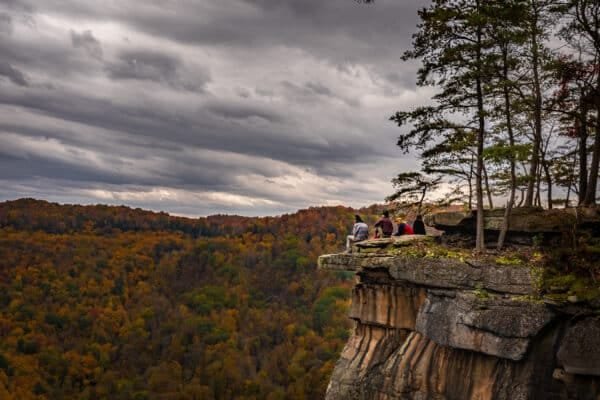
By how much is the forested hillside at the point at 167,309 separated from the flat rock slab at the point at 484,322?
275 feet

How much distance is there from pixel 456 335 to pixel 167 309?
443 ft

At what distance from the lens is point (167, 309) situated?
5664 inches

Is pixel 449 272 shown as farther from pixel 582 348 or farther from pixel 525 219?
pixel 582 348

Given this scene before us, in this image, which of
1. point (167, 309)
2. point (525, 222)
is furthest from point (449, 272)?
point (167, 309)

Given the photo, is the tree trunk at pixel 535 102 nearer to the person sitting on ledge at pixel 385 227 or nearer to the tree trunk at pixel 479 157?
the tree trunk at pixel 479 157

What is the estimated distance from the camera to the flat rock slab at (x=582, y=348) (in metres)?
14.4

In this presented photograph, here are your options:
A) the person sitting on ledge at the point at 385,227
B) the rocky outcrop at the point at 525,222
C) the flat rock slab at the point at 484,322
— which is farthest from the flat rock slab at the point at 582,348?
the person sitting on ledge at the point at 385,227

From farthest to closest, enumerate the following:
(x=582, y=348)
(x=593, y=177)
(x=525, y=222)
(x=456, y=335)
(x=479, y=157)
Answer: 1. (x=479, y=157)
2. (x=593, y=177)
3. (x=525, y=222)
4. (x=456, y=335)
5. (x=582, y=348)

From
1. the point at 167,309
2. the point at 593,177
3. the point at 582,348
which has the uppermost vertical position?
the point at 593,177

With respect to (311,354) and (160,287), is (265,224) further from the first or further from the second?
(311,354)

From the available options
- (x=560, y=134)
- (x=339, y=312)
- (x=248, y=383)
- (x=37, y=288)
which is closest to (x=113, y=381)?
(x=248, y=383)

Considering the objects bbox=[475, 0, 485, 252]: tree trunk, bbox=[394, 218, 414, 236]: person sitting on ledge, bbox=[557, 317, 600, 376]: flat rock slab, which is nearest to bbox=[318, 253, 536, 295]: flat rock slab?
bbox=[557, 317, 600, 376]: flat rock slab

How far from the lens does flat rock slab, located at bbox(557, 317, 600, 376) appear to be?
1440 cm

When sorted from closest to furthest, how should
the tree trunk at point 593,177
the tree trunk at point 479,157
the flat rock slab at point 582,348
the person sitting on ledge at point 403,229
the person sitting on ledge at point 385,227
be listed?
the flat rock slab at point 582,348
the tree trunk at point 593,177
the tree trunk at point 479,157
the person sitting on ledge at point 385,227
the person sitting on ledge at point 403,229
